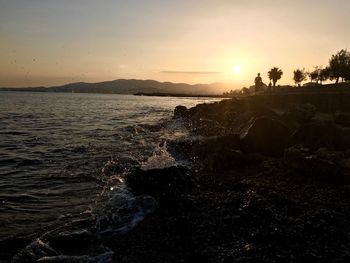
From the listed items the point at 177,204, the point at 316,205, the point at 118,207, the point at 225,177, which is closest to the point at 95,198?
the point at 118,207

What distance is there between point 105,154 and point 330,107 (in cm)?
2775

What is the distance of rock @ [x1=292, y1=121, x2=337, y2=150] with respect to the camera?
18.3m

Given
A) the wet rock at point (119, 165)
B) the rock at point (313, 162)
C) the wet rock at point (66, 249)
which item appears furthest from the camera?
the wet rock at point (119, 165)

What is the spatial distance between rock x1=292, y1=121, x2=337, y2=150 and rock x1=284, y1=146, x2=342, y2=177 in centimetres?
350

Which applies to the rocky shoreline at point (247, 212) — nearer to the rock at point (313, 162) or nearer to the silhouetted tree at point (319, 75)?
the rock at point (313, 162)

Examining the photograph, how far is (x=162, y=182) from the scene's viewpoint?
41.9ft

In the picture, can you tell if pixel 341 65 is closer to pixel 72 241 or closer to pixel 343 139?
pixel 343 139

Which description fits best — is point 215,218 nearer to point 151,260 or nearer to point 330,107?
point 151,260

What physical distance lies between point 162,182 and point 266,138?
768 cm

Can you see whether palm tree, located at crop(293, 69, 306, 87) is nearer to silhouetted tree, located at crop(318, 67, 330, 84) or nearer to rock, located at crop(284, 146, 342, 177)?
silhouetted tree, located at crop(318, 67, 330, 84)

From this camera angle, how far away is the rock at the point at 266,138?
1834cm

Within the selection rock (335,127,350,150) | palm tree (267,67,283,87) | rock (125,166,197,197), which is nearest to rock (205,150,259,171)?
rock (125,166,197,197)

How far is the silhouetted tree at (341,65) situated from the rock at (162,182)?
71.3 meters

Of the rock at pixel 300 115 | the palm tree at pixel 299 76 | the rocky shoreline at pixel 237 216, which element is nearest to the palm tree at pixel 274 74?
the palm tree at pixel 299 76
